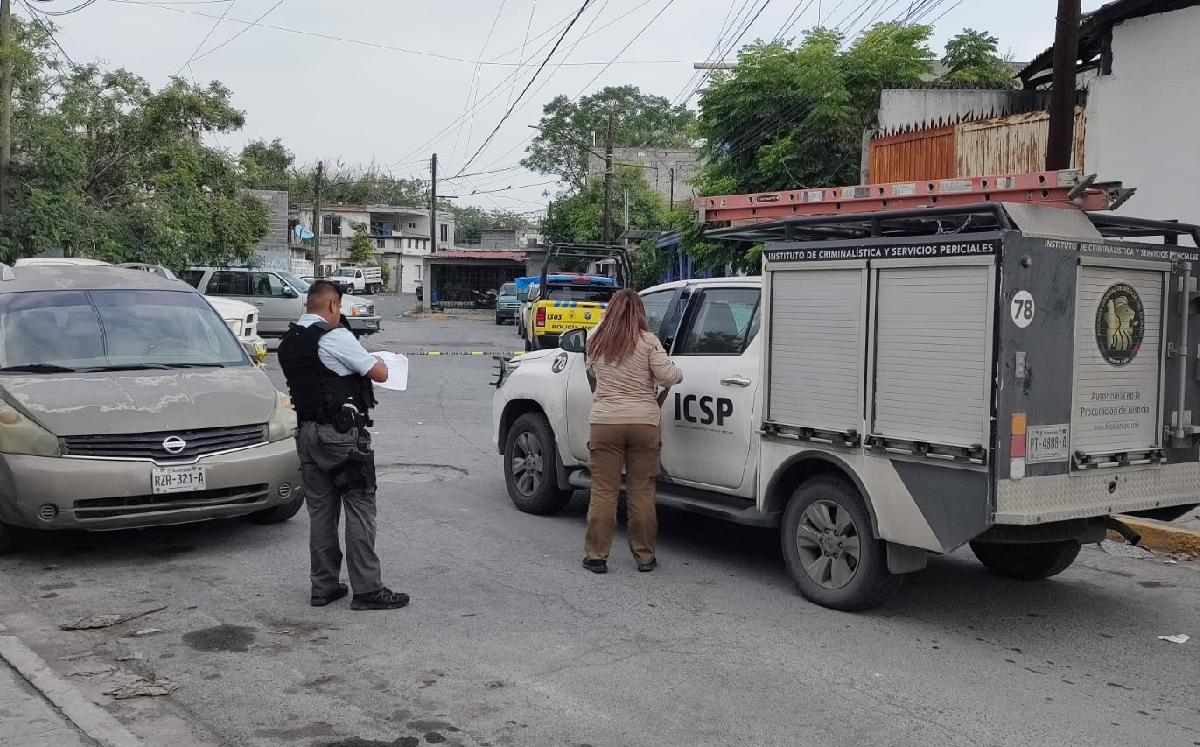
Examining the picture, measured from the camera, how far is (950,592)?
6832mm

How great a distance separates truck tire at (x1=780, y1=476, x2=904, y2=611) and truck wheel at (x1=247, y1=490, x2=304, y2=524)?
340 centimetres

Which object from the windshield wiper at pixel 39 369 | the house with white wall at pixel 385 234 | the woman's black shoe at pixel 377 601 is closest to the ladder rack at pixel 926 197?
the woman's black shoe at pixel 377 601

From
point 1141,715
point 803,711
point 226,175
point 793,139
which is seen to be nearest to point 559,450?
point 803,711

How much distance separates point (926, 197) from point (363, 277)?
6276 cm

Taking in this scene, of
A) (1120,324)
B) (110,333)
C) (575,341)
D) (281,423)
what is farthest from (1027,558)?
(110,333)

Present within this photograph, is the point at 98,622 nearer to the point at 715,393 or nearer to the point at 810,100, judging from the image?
the point at 715,393

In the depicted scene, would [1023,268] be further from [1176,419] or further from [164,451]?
[164,451]

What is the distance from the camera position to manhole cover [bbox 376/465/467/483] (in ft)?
33.2

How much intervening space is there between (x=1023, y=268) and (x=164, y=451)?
194 inches

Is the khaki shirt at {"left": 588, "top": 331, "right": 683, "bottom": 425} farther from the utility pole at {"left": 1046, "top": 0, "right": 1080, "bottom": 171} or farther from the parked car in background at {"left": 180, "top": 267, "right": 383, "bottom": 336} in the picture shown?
the parked car in background at {"left": 180, "top": 267, "right": 383, "bottom": 336}

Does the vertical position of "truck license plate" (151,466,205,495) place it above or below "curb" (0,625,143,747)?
above

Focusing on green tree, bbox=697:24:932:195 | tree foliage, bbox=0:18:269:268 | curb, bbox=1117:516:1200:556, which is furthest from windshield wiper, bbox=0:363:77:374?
tree foliage, bbox=0:18:269:268

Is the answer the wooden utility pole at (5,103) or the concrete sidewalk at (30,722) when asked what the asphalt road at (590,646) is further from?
the wooden utility pole at (5,103)

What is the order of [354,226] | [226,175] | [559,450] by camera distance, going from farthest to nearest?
[354,226] → [226,175] → [559,450]
